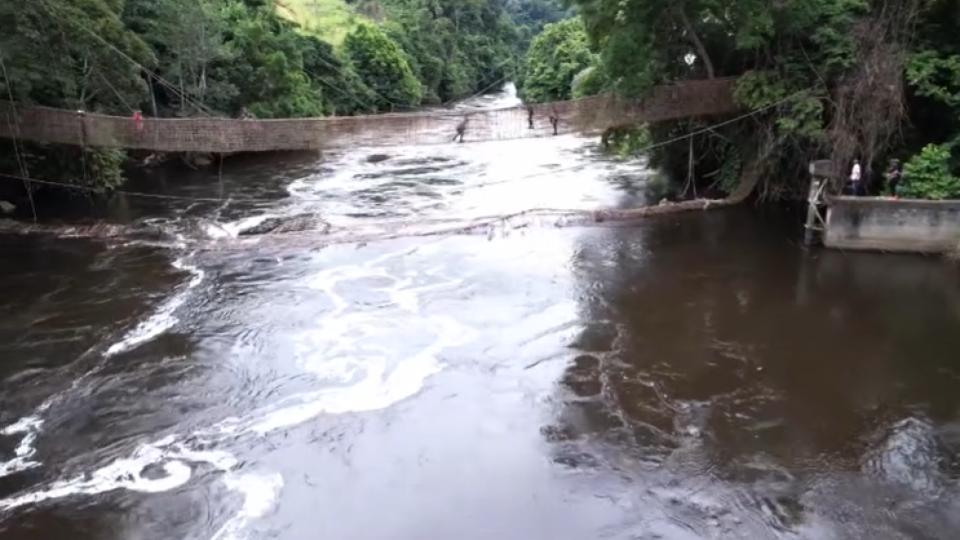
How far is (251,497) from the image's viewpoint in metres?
7.69

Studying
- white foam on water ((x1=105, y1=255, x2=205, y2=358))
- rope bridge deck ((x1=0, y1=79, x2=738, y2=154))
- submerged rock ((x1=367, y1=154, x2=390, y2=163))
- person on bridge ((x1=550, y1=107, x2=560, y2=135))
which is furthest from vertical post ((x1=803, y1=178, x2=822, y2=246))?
submerged rock ((x1=367, y1=154, x2=390, y2=163))

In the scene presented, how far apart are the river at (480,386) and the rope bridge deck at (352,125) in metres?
1.88

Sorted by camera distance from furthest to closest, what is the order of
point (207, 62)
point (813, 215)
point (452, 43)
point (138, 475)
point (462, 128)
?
point (452, 43) < point (207, 62) < point (462, 128) < point (813, 215) < point (138, 475)

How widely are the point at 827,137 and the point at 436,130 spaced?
7444mm

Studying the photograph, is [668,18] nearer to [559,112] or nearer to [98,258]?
[559,112]

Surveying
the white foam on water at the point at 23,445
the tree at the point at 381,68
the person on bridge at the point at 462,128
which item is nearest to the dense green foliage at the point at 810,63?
the person on bridge at the point at 462,128

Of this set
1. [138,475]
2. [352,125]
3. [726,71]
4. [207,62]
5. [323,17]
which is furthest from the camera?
[323,17]

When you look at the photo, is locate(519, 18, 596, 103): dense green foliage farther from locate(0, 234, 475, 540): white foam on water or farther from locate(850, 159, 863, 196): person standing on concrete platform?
locate(0, 234, 475, 540): white foam on water

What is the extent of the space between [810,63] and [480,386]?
33.2 feet

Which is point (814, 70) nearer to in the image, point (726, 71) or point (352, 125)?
point (726, 71)

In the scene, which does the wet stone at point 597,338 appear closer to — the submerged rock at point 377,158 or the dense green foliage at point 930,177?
the dense green foliage at point 930,177

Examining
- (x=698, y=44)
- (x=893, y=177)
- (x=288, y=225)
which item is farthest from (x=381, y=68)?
(x=893, y=177)

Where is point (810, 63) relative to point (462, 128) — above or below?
above

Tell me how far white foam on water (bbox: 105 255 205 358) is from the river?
0.06 m
